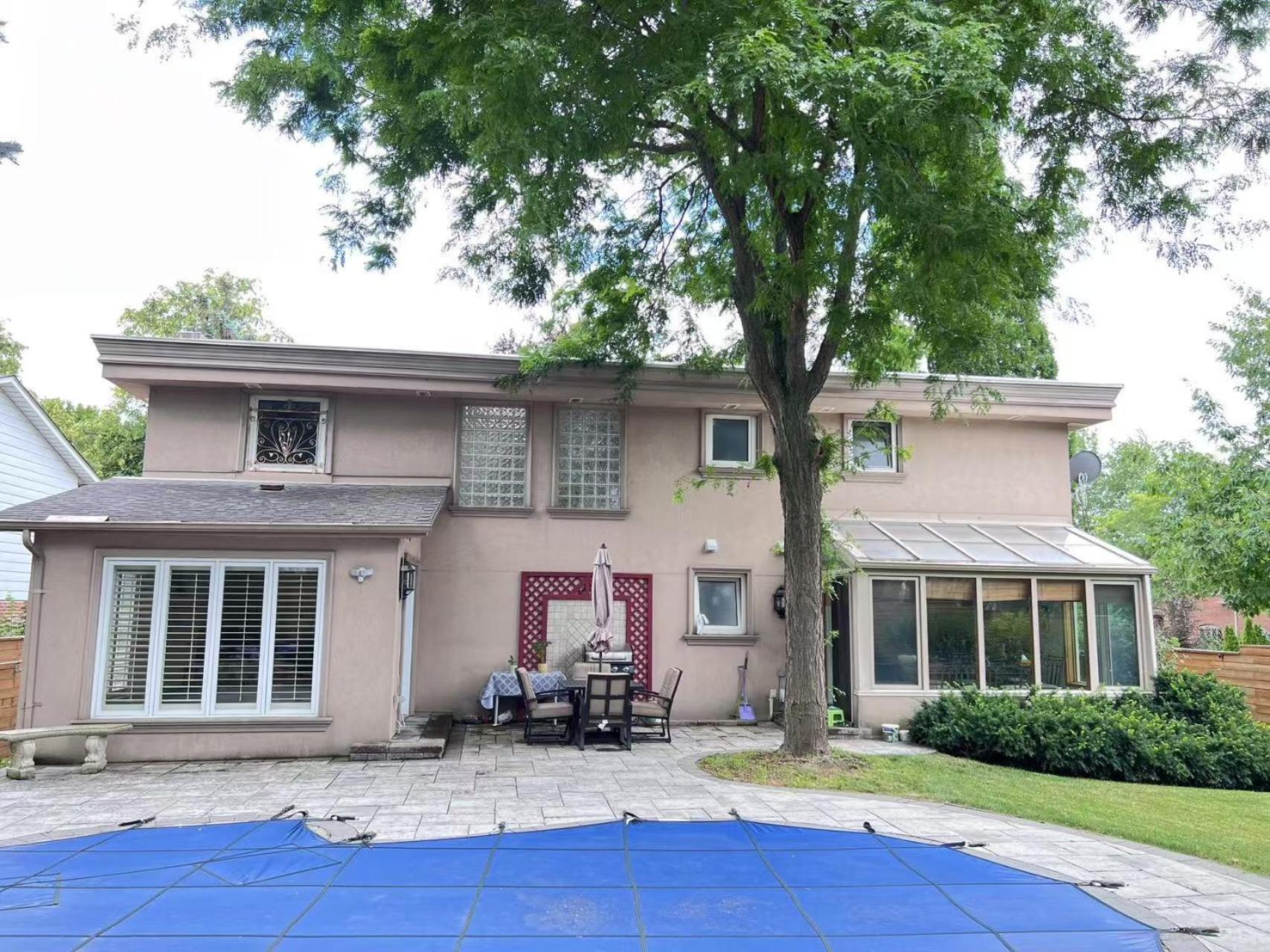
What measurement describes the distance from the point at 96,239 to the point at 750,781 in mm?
18808

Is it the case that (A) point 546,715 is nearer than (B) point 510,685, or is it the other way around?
(A) point 546,715

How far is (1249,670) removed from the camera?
13.1 metres

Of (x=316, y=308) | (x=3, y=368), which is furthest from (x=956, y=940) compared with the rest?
(x=316, y=308)

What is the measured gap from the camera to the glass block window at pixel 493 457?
1177 centimetres

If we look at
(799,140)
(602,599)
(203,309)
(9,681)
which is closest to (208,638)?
(9,681)

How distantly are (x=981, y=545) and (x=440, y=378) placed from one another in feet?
26.0

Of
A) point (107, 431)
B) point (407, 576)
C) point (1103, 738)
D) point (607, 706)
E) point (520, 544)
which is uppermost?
point (107, 431)

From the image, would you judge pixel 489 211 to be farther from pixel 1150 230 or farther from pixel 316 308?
pixel 316 308

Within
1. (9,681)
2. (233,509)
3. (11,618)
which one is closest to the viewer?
(233,509)

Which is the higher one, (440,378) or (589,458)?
(440,378)

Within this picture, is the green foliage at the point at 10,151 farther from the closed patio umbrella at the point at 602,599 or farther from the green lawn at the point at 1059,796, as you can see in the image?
the green lawn at the point at 1059,796

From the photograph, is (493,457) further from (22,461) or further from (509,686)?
(22,461)

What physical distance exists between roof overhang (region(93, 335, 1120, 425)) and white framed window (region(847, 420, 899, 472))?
1.26 feet

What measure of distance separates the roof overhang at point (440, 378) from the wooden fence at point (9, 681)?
3.51 metres
